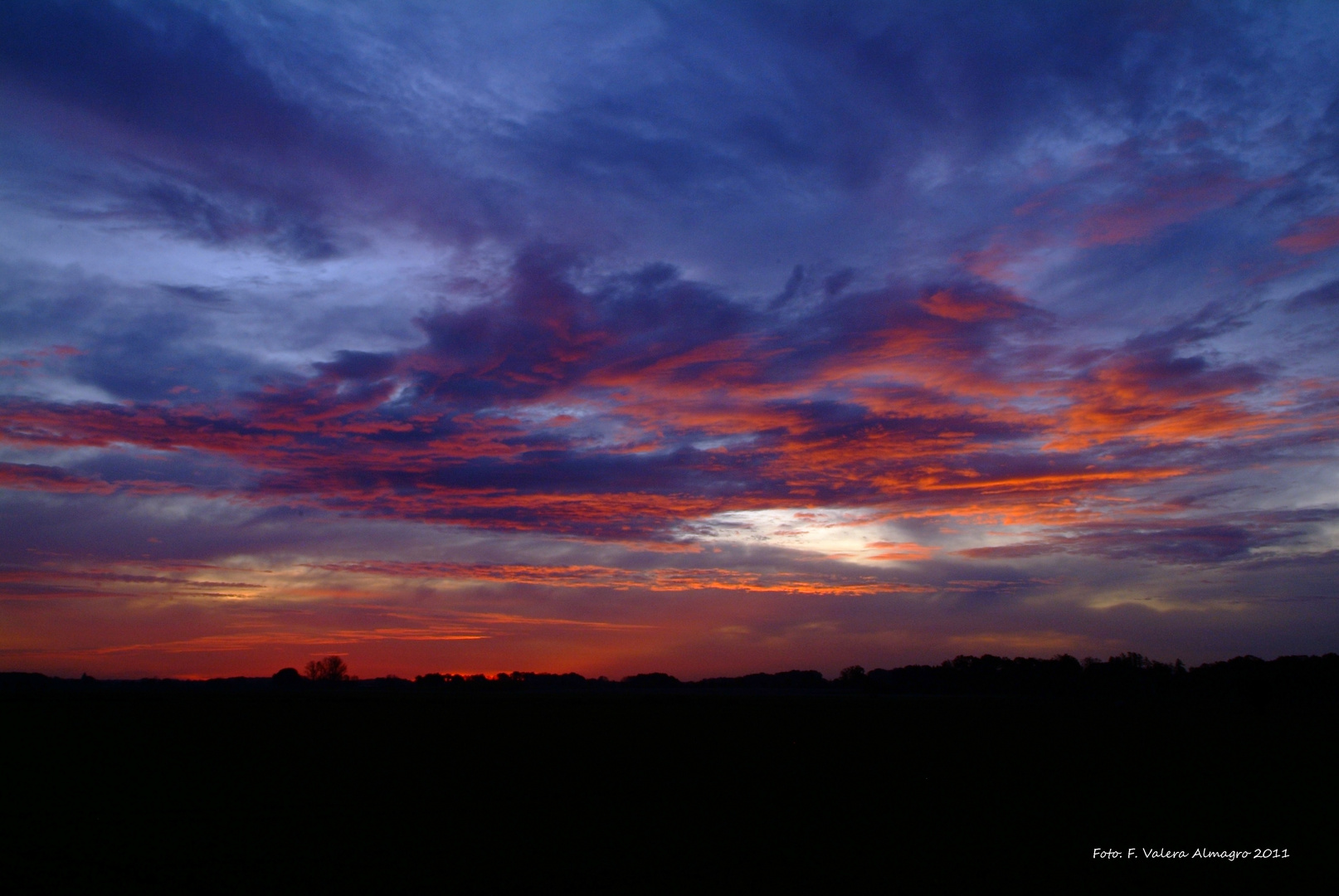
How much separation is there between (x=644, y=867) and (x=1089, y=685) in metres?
164

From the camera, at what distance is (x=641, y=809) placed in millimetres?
22672

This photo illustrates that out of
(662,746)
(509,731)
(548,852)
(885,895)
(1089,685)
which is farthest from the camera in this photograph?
(1089,685)

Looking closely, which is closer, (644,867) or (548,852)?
(644,867)

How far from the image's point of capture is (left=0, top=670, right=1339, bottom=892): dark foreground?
16250mm

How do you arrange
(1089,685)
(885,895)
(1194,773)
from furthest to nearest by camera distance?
(1089,685), (1194,773), (885,895)

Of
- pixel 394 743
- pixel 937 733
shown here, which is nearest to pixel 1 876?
pixel 394 743

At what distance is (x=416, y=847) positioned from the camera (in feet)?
58.7

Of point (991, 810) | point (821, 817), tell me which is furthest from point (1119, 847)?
point (821, 817)

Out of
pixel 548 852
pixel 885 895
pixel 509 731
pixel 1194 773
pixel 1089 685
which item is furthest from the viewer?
pixel 1089 685

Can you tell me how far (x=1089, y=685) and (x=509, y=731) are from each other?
465 ft

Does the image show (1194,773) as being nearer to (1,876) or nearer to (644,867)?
(644,867)

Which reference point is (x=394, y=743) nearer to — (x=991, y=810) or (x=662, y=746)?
(x=662, y=746)

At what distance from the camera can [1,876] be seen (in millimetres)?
15633

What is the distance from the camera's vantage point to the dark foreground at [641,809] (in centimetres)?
1625
